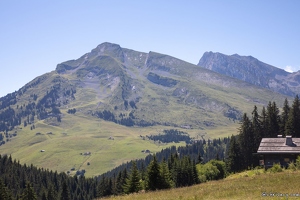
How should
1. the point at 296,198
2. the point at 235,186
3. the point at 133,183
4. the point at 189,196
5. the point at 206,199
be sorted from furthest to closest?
the point at 133,183
the point at 235,186
the point at 189,196
the point at 206,199
the point at 296,198

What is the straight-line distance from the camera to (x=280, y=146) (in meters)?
65.2

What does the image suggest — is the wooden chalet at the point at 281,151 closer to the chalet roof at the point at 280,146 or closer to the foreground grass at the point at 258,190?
the chalet roof at the point at 280,146

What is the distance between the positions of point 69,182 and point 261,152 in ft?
449

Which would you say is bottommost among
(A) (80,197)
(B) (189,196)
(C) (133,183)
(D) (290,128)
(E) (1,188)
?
(A) (80,197)

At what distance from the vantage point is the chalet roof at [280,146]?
6369cm

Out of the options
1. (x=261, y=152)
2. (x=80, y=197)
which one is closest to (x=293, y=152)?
(x=261, y=152)

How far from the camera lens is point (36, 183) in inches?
6737

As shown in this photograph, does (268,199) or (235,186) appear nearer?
(268,199)

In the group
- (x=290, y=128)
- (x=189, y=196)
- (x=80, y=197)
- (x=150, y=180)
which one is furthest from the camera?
(x=80, y=197)

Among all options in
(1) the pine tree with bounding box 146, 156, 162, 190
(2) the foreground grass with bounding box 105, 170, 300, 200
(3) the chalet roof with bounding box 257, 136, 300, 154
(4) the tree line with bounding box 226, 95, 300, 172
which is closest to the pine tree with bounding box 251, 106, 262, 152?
(4) the tree line with bounding box 226, 95, 300, 172

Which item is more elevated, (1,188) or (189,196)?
(189,196)

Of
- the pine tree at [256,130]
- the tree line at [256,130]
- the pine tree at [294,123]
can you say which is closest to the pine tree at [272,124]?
the tree line at [256,130]

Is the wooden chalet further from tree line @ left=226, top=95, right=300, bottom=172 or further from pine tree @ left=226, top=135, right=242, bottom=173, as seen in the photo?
pine tree @ left=226, top=135, right=242, bottom=173

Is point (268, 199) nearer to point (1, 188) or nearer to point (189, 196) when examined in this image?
point (189, 196)
